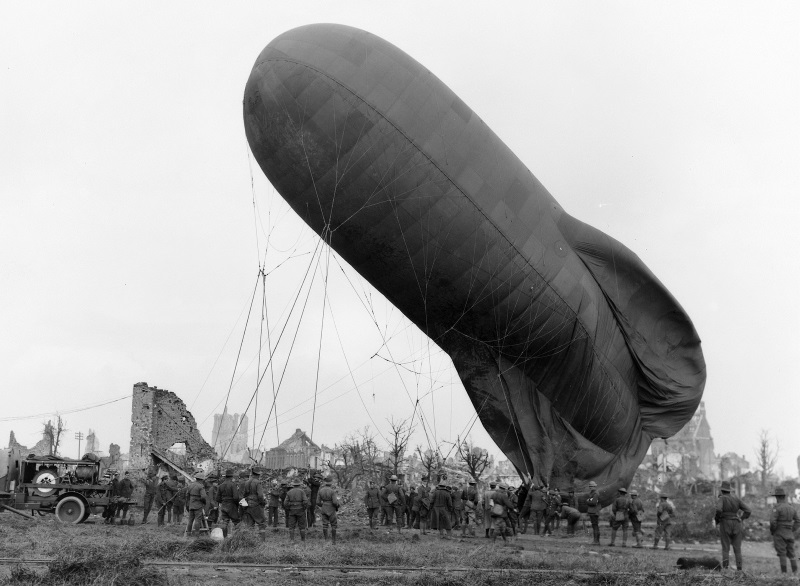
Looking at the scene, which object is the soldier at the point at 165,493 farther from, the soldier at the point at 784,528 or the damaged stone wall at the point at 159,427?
the soldier at the point at 784,528

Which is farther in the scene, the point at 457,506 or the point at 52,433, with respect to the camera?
the point at 52,433

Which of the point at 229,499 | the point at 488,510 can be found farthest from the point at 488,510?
the point at 229,499

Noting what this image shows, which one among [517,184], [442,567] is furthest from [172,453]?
[442,567]

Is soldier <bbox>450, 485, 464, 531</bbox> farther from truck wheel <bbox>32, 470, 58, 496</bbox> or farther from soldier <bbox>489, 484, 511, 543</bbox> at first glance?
truck wheel <bbox>32, 470, 58, 496</bbox>

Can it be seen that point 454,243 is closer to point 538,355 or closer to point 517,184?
point 517,184

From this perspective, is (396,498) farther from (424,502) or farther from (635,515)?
(635,515)

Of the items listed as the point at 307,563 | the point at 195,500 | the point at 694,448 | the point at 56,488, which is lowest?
the point at 307,563

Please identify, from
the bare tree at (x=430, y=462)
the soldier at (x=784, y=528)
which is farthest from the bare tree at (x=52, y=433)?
the soldier at (x=784, y=528)
